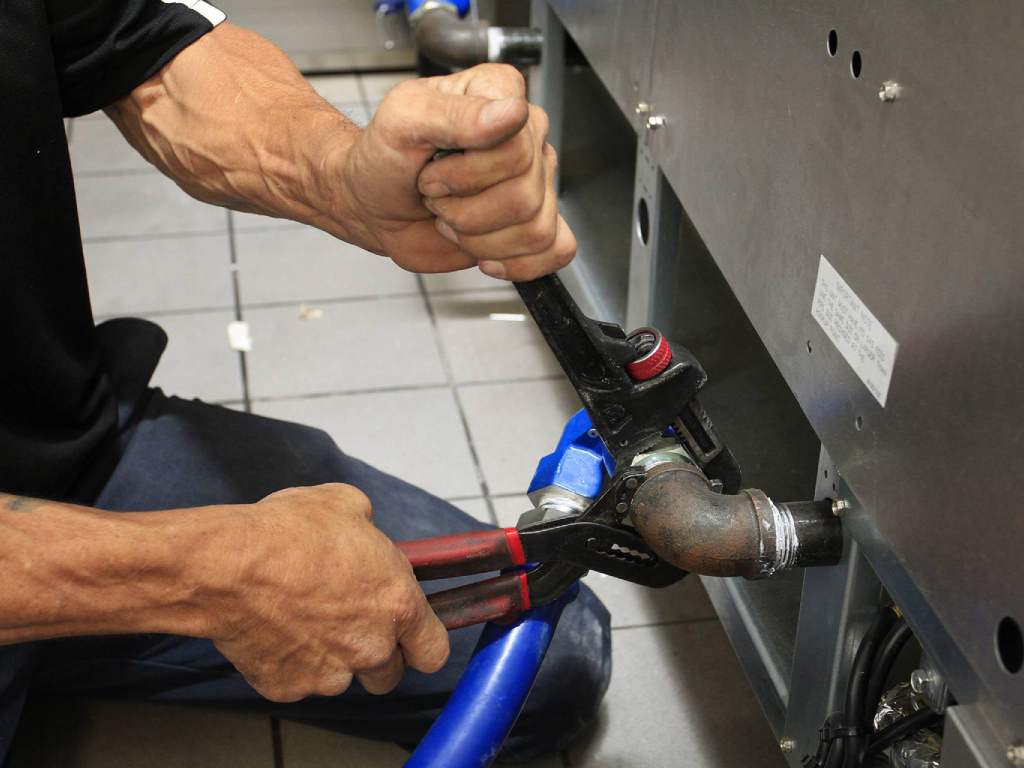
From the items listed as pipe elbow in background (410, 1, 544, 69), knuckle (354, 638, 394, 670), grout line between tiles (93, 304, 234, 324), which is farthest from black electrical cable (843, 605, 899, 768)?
grout line between tiles (93, 304, 234, 324)

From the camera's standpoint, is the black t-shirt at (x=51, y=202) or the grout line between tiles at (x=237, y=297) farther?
the grout line between tiles at (x=237, y=297)

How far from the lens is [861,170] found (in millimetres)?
677

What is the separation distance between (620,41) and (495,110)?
0.72 meters

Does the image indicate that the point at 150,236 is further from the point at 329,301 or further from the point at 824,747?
the point at 824,747

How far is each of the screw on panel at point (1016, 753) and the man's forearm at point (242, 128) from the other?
615mm

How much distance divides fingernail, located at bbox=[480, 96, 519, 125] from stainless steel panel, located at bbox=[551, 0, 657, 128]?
0.58 meters

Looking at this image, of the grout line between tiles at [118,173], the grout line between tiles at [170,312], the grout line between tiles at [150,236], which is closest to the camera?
the grout line between tiles at [170,312]

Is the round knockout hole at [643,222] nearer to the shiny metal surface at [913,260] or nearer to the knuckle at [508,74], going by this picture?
the shiny metal surface at [913,260]

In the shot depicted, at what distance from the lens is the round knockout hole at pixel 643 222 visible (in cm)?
125

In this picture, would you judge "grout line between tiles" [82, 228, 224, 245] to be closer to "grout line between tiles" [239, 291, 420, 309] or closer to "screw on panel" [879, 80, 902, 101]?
"grout line between tiles" [239, 291, 420, 309]

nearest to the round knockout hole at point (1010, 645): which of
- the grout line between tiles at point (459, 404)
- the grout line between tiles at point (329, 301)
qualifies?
the grout line between tiles at point (459, 404)

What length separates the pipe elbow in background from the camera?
1.71m

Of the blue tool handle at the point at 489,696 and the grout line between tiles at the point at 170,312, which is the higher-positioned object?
the blue tool handle at the point at 489,696

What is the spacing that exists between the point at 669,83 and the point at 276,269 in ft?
4.16
